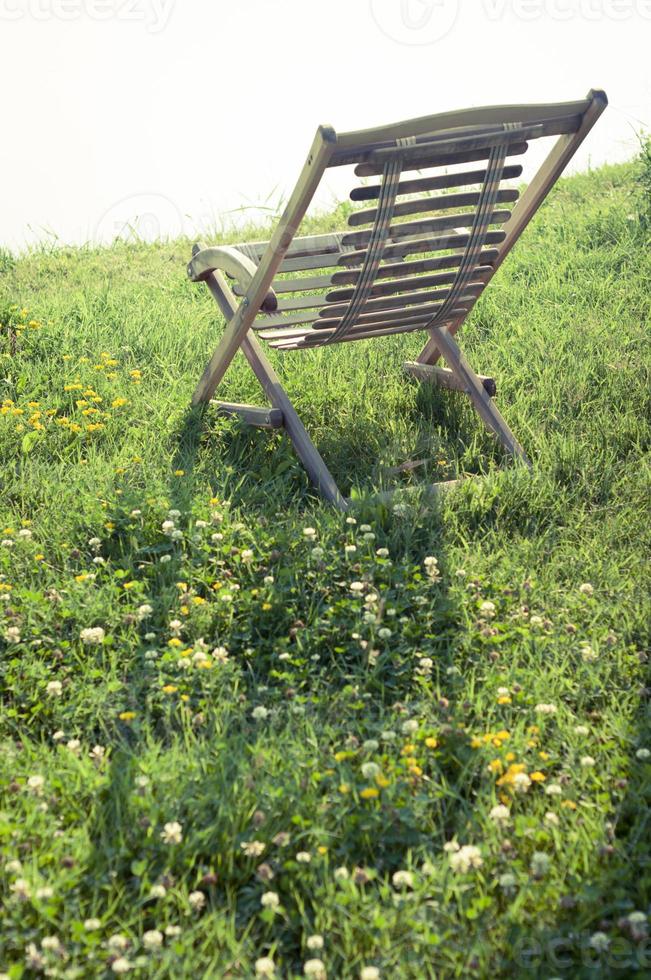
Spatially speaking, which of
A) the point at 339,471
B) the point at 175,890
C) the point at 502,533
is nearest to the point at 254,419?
the point at 339,471

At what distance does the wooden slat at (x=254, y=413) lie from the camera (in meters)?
4.08

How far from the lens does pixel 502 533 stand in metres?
3.67

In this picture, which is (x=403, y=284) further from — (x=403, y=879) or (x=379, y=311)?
(x=403, y=879)

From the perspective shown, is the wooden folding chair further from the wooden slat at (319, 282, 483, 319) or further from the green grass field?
the green grass field

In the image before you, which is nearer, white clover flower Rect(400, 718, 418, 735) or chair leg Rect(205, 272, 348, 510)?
white clover flower Rect(400, 718, 418, 735)

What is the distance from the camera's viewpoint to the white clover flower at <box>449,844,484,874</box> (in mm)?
2199

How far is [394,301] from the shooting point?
4.00 metres

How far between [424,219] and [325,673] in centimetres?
174

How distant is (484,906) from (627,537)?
1.88 metres

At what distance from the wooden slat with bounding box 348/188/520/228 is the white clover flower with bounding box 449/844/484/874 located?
2.19m

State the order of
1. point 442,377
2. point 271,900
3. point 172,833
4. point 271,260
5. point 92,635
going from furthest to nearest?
point 442,377 < point 271,260 < point 92,635 < point 172,833 < point 271,900

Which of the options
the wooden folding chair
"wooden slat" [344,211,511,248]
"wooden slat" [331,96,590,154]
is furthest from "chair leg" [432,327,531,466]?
"wooden slat" [331,96,590,154]

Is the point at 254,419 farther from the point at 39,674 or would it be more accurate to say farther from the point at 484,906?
the point at 484,906

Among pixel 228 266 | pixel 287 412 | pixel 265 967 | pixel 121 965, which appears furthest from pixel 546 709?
pixel 228 266
